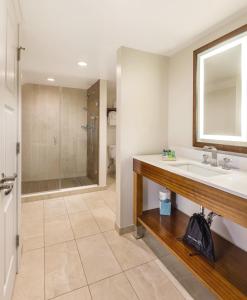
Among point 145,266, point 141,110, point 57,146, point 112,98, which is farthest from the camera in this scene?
point 112,98

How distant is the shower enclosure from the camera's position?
156 inches

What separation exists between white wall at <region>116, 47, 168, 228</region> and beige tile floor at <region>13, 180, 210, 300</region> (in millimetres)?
358

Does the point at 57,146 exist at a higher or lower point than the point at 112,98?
lower

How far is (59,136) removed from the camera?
4215 mm

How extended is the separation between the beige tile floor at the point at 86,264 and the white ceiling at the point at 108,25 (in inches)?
87.7

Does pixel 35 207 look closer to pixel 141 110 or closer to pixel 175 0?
pixel 141 110

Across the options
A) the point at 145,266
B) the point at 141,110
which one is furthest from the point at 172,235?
the point at 141,110

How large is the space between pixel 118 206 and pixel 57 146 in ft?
8.46

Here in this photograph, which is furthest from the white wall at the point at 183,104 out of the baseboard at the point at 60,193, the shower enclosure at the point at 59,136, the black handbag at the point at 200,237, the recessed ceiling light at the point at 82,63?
the baseboard at the point at 60,193

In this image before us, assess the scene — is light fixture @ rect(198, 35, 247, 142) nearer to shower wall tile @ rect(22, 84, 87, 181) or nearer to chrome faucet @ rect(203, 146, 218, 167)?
chrome faucet @ rect(203, 146, 218, 167)

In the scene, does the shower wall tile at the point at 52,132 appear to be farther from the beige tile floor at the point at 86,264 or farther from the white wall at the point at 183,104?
the white wall at the point at 183,104

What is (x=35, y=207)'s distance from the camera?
2.96 metres

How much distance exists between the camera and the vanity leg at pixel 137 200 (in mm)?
2096

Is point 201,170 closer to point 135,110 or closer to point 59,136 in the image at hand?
point 135,110
